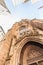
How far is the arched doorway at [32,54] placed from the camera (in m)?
3.93

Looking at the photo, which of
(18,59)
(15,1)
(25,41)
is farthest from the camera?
(15,1)

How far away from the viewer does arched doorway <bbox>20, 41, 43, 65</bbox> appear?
393 centimetres

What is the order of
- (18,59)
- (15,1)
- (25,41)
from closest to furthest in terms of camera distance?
1. (18,59)
2. (25,41)
3. (15,1)

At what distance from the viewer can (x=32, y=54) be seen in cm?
405

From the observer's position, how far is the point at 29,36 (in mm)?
4180

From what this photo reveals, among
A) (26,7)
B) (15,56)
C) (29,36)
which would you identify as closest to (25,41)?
(29,36)

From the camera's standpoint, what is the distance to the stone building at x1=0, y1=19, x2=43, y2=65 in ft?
12.9

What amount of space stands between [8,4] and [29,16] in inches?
19.5

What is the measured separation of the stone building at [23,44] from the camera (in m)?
3.94

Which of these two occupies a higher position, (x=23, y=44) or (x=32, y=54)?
(x=23, y=44)

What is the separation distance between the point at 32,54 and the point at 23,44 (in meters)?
0.25

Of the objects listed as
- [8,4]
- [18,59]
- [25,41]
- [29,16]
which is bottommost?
[18,59]

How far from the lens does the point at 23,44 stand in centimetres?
412

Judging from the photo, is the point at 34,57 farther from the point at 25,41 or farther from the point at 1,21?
the point at 1,21
